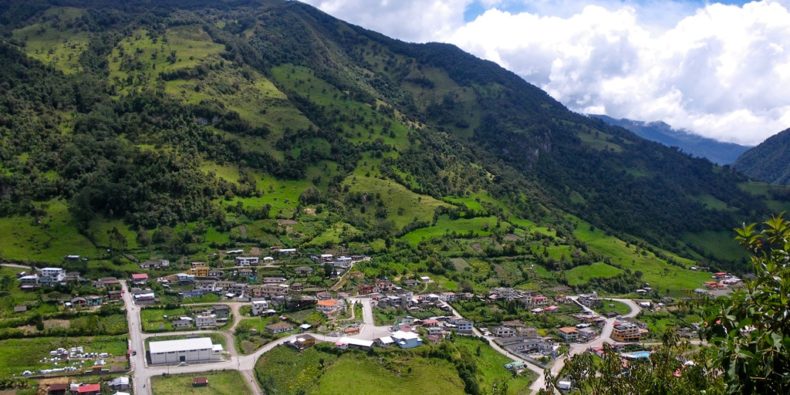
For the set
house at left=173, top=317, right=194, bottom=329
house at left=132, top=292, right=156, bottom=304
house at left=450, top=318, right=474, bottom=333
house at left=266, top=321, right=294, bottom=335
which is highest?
house at left=132, top=292, right=156, bottom=304

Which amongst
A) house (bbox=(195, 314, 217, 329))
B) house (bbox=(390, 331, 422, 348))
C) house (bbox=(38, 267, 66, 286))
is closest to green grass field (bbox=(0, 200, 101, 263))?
house (bbox=(38, 267, 66, 286))

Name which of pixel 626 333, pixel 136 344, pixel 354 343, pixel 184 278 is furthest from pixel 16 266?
pixel 626 333

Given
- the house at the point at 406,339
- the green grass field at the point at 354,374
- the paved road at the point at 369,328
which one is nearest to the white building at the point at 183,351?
the green grass field at the point at 354,374

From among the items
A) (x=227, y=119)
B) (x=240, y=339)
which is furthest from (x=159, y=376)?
(x=227, y=119)

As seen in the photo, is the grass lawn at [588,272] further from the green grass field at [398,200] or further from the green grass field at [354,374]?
the green grass field at [354,374]

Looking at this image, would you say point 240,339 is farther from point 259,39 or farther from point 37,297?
point 259,39

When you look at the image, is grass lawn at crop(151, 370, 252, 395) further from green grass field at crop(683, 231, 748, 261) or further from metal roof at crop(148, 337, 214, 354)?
green grass field at crop(683, 231, 748, 261)
